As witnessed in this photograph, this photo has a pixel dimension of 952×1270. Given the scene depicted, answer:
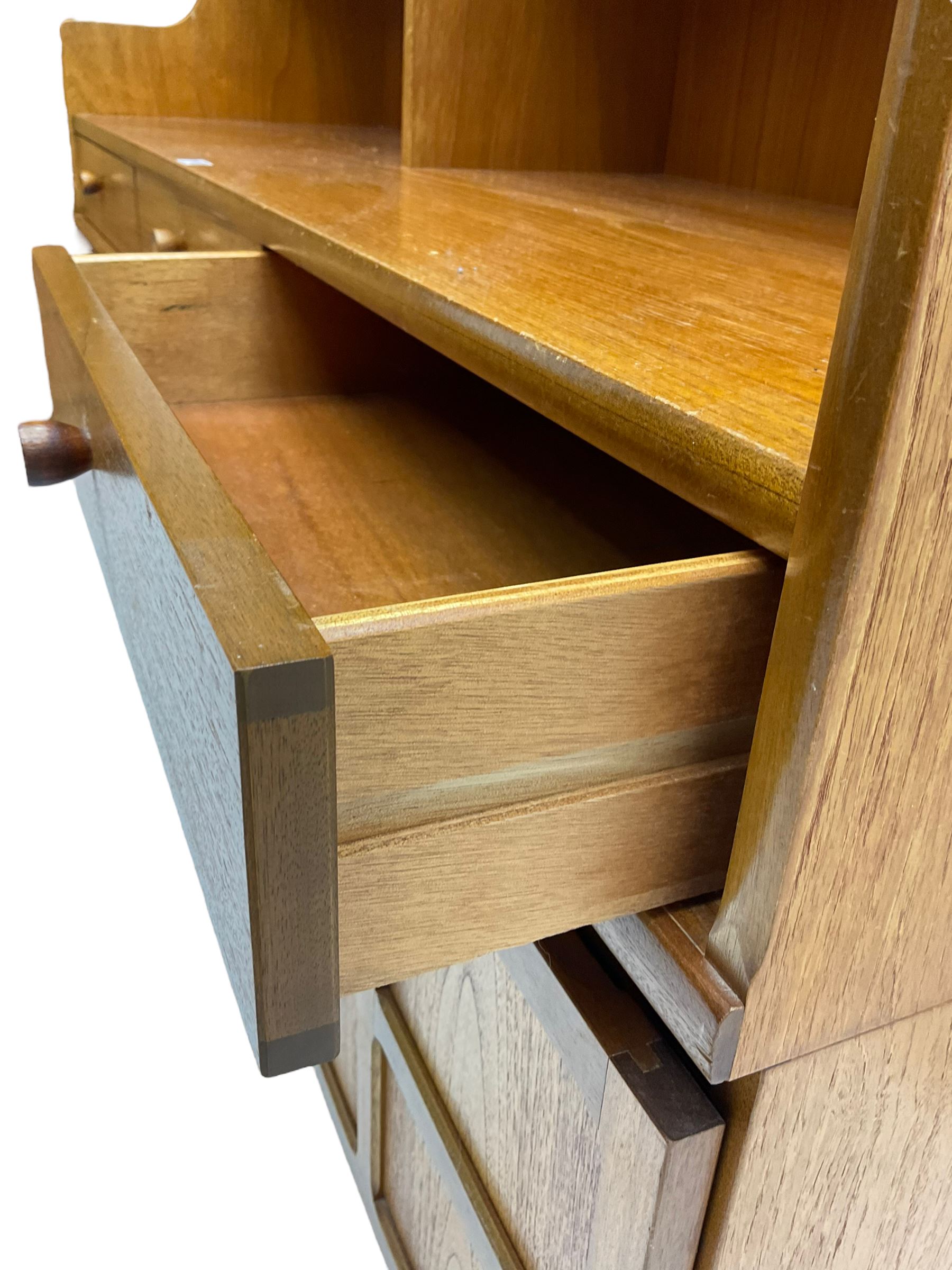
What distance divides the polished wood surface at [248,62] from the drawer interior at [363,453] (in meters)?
0.90

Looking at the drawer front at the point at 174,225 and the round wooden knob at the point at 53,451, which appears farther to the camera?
the drawer front at the point at 174,225

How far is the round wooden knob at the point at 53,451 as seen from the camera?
1.98ft

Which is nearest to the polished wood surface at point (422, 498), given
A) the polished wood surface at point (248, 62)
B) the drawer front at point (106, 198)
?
the drawer front at point (106, 198)

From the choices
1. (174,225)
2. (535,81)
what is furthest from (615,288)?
(174,225)

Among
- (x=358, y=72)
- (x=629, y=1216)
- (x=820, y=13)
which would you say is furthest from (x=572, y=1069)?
(x=358, y=72)

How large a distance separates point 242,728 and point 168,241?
2.96 feet

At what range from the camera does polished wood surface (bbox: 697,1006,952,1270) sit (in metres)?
0.47

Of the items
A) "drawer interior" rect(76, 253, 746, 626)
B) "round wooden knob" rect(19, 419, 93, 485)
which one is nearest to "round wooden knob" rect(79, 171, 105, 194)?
"drawer interior" rect(76, 253, 746, 626)

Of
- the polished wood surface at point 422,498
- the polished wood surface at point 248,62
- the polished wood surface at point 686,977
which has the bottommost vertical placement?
the polished wood surface at point 686,977

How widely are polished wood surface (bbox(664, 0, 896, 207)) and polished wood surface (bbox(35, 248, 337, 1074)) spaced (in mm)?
661

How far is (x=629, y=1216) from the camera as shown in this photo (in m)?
0.50

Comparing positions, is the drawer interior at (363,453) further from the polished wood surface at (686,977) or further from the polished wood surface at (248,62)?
the polished wood surface at (248,62)

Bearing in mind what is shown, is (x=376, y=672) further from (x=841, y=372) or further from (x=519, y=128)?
(x=519, y=128)

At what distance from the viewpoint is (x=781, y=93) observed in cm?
93
